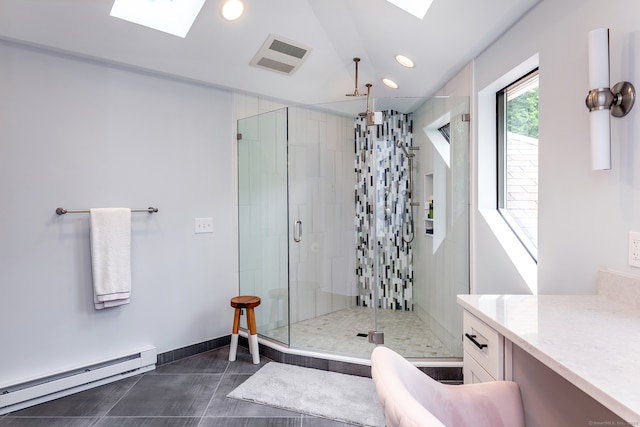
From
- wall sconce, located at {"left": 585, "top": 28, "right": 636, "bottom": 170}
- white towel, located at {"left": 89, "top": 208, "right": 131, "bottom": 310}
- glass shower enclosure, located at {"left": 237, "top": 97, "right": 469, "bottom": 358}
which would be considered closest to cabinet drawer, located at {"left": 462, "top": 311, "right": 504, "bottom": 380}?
wall sconce, located at {"left": 585, "top": 28, "right": 636, "bottom": 170}

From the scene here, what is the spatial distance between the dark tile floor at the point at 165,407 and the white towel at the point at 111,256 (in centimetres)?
57

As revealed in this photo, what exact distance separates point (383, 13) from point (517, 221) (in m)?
1.60

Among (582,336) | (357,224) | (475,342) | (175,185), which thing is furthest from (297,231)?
(582,336)

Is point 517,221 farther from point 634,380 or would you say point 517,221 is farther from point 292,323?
point 292,323

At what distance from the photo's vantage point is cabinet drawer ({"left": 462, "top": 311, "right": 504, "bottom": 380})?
3.51 ft

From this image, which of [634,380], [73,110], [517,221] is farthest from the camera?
[73,110]

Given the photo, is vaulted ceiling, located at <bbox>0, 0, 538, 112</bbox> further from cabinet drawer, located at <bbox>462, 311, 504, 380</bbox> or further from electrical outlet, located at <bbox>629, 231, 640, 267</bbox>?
cabinet drawer, located at <bbox>462, 311, 504, 380</bbox>

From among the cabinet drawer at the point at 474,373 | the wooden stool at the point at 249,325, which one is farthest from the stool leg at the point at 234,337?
the cabinet drawer at the point at 474,373

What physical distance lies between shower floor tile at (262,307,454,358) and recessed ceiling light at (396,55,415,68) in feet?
6.39

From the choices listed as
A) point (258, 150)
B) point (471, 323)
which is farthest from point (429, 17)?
point (471, 323)

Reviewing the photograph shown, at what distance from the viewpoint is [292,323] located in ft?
9.66

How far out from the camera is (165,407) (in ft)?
6.85

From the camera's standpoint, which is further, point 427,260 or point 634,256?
point 427,260

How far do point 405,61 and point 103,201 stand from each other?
2.46 meters
